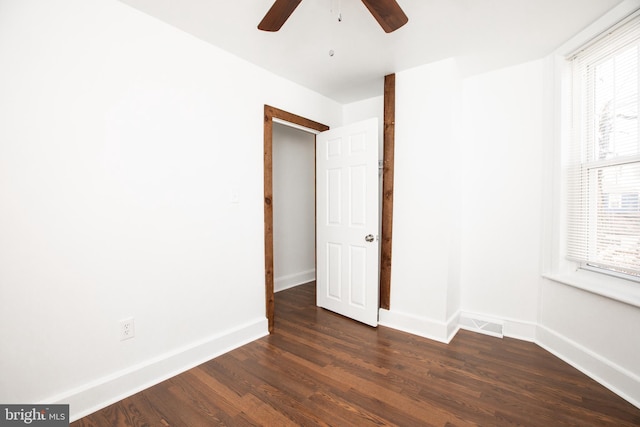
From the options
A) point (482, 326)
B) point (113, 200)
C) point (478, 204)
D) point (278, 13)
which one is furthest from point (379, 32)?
point (482, 326)

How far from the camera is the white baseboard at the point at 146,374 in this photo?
1604 mm

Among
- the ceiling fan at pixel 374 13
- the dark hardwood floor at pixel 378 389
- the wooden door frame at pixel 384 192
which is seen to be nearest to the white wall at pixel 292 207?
the wooden door frame at pixel 384 192

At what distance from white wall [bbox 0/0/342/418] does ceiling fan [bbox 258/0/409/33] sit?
0.93m

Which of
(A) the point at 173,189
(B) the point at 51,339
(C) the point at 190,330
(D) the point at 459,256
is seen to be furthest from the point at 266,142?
(D) the point at 459,256

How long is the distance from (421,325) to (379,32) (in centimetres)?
252

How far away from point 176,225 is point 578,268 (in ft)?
10.7

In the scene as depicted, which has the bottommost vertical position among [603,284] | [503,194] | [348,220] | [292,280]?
[292,280]

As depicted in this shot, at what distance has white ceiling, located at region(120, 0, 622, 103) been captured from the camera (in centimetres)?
178

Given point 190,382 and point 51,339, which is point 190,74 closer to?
point 51,339

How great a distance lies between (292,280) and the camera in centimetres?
412

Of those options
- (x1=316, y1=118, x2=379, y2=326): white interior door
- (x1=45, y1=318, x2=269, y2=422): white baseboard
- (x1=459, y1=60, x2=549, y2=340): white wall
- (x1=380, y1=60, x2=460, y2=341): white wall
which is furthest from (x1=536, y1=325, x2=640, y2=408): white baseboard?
(x1=45, y1=318, x2=269, y2=422): white baseboard

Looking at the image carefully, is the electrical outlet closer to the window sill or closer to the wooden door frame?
the wooden door frame

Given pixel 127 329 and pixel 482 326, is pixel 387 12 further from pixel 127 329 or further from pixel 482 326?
pixel 482 326

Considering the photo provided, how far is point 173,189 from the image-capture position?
2.03 metres
